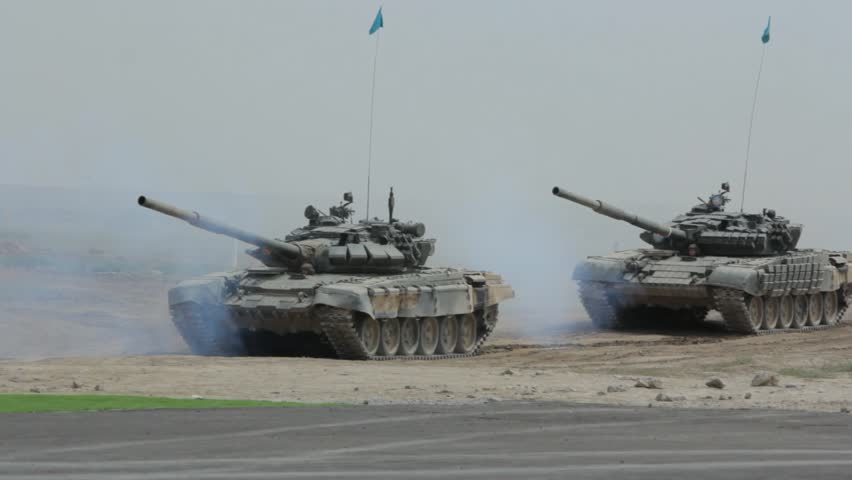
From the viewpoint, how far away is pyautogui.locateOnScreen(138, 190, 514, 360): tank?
27.5 metres

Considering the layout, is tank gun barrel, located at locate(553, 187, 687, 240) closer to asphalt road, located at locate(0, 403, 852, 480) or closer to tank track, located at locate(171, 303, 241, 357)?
tank track, located at locate(171, 303, 241, 357)

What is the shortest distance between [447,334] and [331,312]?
375 cm

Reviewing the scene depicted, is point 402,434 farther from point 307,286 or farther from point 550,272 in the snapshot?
point 550,272

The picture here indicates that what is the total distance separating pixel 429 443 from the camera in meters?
15.7

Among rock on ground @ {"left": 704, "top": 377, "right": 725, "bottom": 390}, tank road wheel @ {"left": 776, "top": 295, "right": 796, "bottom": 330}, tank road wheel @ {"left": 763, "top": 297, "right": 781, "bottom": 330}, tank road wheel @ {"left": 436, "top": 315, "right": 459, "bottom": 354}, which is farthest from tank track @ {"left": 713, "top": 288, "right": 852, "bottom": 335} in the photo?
rock on ground @ {"left": 704, "top": 377, "right": 725, "bottom": 390}

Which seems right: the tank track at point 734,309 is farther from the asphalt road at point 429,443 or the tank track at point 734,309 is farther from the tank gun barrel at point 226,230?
the asphalt road at point 429,443

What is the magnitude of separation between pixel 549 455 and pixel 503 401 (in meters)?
5.42

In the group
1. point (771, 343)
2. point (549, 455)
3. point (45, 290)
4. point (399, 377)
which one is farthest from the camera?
point (45, 290)

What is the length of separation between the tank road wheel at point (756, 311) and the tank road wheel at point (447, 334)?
25.1ft

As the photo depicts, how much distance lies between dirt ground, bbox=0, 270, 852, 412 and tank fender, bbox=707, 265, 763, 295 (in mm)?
1064

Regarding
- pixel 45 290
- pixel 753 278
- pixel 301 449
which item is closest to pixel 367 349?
pixel 753 278

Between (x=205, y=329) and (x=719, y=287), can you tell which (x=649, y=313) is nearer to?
(x=719, y=287)

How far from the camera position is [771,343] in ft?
109

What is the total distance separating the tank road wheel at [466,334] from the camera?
30.7 metres
